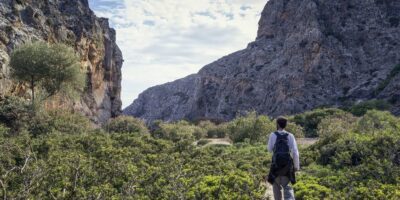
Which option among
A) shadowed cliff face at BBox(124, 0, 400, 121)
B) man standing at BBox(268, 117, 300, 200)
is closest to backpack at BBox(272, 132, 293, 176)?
man standing at BBox(268, 117, 300, 200)

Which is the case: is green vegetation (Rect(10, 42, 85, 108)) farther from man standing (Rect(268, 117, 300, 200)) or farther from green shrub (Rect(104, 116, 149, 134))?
man standing (Rect(268, 117, 300, 200))

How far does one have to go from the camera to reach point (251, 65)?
92.3 meters

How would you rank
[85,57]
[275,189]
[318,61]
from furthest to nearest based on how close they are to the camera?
[318,61], [85,57], [275,189]

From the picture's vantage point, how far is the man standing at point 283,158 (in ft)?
29.1

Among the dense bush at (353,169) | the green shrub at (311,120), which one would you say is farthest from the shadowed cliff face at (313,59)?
the dense bush at (353,169)

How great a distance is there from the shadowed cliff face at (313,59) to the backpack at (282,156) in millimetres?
60723

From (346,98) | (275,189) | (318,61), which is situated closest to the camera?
(275,189)

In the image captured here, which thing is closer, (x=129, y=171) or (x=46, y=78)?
(x=129, y=171)

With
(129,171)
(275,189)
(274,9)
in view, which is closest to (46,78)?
(129,171)

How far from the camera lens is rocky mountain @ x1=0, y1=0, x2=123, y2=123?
38.3m

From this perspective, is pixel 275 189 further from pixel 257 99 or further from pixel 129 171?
pixel 257 99

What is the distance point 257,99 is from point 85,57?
140ft

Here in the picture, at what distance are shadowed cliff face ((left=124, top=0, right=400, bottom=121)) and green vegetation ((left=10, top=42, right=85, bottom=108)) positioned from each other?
3997 centimetres

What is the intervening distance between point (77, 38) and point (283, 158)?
4593 centimetres
